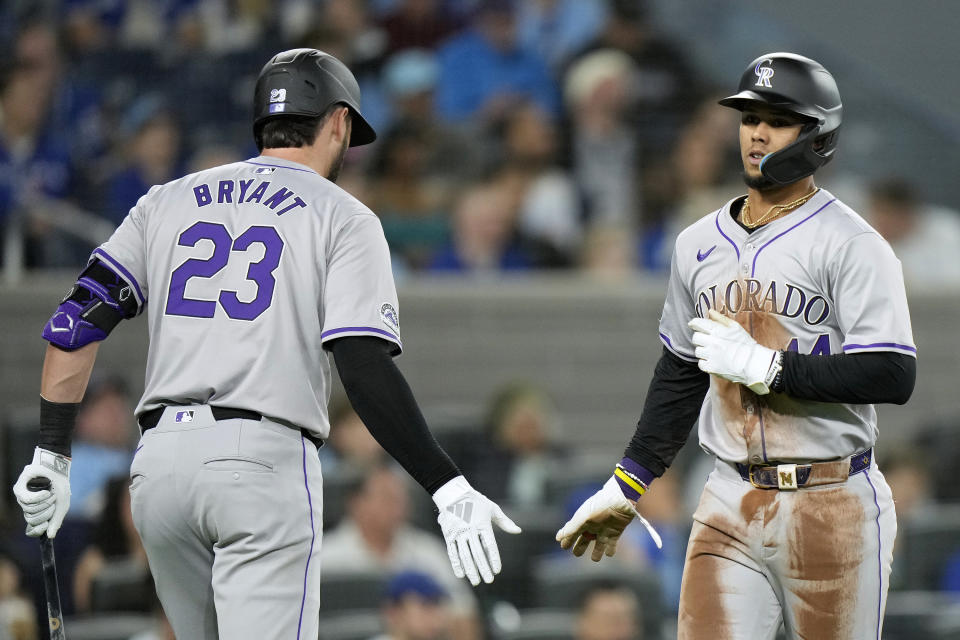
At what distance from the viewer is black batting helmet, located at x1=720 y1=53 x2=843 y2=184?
10.8 ft

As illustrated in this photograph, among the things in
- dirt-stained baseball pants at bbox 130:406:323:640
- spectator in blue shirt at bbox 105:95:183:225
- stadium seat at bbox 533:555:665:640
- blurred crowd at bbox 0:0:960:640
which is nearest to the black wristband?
dirt-stained baseball pants at bbox 130:406:323:640

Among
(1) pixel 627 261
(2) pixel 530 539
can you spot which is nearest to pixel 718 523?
(2) pixel 530 539

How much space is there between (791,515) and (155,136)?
6.09 m

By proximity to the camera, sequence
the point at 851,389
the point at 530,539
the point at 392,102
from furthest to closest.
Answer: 1. the point at 392,102
2. the point at 530,539
3. the point at 851,389

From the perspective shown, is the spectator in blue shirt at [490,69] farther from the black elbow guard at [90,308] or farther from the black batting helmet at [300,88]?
the black elbow guard at [90,308]

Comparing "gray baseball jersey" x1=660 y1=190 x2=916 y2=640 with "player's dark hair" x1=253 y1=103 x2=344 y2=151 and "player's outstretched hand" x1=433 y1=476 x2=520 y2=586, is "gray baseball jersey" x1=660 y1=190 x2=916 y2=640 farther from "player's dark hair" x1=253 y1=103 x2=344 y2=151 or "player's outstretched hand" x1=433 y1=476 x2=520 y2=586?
"player's dark hair" x1=253 y1=103 x2=344 y2=151

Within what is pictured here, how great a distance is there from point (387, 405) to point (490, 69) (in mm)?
6680

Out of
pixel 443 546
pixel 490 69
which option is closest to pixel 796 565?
pixel 443 546

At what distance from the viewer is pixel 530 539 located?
6.62 meters

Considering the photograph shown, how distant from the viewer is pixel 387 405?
3.11 meters

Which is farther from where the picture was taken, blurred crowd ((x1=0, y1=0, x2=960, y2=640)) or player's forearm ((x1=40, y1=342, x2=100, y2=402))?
blurred crowd ((x1=0, y1=0, x2=960, y2=640))

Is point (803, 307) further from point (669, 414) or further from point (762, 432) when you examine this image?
point (669, 414)

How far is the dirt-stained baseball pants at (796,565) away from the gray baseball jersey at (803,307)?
0.11 metres

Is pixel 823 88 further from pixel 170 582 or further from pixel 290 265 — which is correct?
pixel 170 582
